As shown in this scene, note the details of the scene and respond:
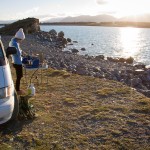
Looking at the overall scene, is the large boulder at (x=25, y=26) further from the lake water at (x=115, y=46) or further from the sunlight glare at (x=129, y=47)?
the sunlight glare at (x=129, y=47)

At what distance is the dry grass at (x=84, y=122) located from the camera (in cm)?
816

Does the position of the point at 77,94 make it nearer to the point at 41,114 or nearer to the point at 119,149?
the point at 41,114

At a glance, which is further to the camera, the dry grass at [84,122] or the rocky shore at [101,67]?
the rocky shore at [101,67]

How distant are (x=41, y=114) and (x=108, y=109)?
2190 millimetres

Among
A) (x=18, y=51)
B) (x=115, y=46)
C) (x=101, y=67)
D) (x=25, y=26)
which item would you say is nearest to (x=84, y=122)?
(x=18, y=51)

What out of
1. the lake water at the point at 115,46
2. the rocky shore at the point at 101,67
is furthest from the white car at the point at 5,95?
the lake water at the point at 115,46

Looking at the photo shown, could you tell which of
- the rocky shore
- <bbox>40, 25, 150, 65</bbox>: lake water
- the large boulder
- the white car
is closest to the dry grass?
the white car

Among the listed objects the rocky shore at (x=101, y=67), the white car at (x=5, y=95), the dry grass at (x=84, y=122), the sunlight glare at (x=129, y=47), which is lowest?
the sunlight glare at (x=129, y=47)

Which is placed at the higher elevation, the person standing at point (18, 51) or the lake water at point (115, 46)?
the person standing at point (18, 51)

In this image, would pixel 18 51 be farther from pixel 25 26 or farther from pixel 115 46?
pixel 115 46

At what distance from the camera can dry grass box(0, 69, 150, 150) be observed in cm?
816

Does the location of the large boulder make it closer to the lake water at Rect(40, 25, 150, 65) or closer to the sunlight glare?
the lake water at Rect(40, 25, 150, 65)

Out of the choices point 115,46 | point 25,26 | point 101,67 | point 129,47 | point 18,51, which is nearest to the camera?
point 18,51

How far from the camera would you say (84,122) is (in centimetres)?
950
